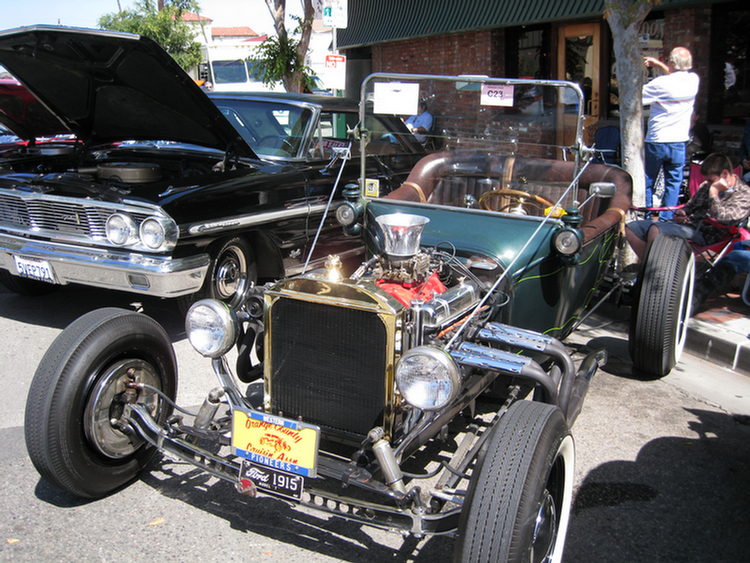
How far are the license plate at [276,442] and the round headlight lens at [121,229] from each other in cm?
226

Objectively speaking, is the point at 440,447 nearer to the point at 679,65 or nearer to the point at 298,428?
the point at 298,428

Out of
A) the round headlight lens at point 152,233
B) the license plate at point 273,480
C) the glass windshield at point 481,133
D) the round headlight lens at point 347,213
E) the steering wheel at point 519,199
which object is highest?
the glass windshield at point 481,133

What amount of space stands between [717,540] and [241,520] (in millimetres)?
2036

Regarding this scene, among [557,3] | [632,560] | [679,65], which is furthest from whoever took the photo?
[557,3]

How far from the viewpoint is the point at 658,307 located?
3857 mm

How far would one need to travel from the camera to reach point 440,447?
323 centimetres

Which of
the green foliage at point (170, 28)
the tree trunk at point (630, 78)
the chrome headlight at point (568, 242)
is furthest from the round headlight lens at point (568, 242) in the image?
the green foliage at point (170, 28)

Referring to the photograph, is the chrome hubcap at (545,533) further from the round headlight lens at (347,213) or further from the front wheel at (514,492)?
the round headlight lens at (347,213)

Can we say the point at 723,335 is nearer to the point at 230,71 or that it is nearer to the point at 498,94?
the point at 498,94

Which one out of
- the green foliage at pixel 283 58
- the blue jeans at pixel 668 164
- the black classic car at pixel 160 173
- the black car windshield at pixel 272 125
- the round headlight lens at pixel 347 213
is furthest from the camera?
the green foliage at pixel 283 58

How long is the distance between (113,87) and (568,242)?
3725 mm

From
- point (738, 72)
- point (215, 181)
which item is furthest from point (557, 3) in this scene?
point (215, 181)

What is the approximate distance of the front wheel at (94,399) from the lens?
2.49 meters

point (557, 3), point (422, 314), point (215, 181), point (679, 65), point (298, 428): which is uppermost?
point (557, 3)
